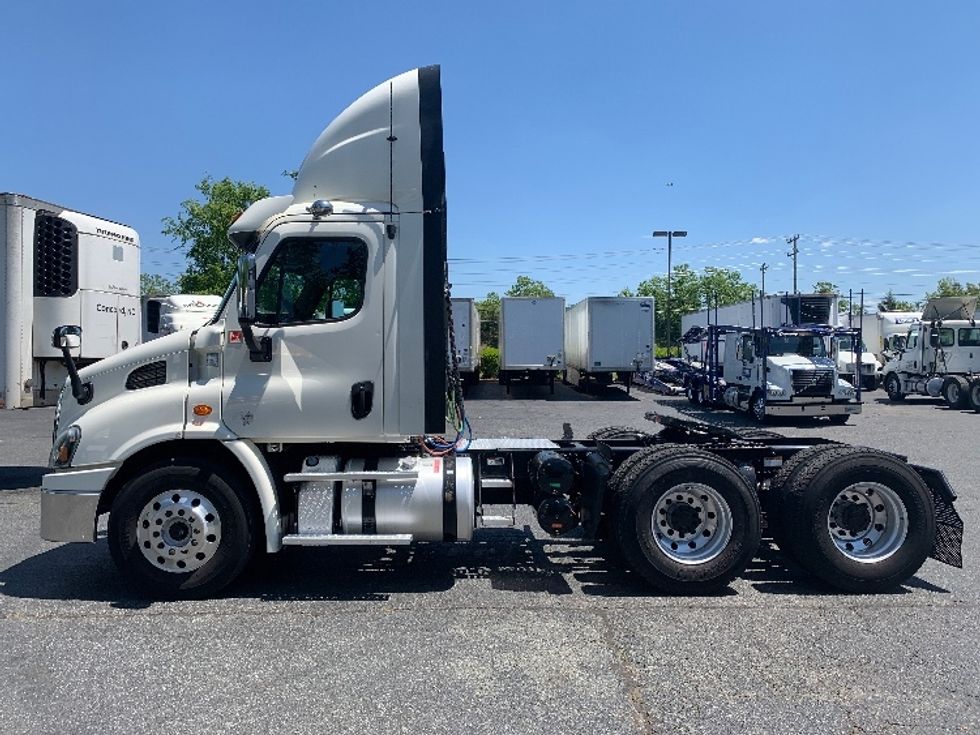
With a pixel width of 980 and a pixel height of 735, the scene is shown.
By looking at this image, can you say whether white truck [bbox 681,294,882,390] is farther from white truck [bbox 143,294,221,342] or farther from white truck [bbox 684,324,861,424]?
white truck [bbox 143,294,221,342]

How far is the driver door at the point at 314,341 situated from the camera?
576cm

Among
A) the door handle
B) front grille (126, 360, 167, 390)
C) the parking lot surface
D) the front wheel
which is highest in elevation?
front grille (126, 360, 167, 390)

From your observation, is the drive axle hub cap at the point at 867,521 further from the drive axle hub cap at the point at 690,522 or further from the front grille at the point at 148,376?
the front grille at the point at 148,376

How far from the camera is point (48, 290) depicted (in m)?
9.79

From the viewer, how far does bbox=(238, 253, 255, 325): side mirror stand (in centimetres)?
552

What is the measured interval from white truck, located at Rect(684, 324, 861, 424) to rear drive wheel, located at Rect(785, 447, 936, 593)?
45.5 ft

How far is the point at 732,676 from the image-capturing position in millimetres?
4371

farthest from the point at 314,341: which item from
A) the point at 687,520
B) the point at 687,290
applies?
the point at 687,290

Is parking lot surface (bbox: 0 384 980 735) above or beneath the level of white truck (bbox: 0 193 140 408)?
beneath

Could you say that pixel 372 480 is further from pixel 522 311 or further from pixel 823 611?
pixel 522 311

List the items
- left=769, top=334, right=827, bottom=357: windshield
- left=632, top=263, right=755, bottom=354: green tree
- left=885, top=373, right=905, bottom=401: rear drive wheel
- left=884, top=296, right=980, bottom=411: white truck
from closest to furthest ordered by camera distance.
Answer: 1. left=769, top=334, right=827, bottom=357: windshield
2. left=884, top=296, right=980, bottom=411: white truck
3. left=885, top=373, right=905, bottom=401: rear drive wheel
4. left=632, top=263, right=755, bottom=354: green tree

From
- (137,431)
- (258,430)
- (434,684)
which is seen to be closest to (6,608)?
(137,431)

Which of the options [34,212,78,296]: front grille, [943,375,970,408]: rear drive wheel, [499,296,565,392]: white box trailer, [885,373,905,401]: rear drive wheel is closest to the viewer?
[34,212,78,296]: front grille

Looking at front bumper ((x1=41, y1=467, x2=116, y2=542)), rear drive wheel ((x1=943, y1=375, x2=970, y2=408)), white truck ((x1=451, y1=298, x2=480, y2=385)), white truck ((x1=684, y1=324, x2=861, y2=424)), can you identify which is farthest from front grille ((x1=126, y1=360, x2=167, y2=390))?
rear drive wheel ((x1=943, y1=375, x2=970, y2=408))
